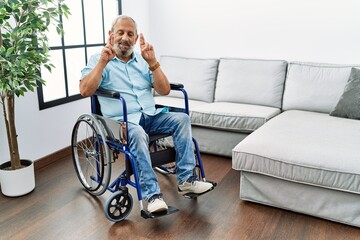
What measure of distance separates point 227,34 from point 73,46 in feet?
A: 5.08

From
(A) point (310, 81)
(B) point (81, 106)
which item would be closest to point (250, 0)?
(A) point (310, 81)

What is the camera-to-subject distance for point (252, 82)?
3.20m

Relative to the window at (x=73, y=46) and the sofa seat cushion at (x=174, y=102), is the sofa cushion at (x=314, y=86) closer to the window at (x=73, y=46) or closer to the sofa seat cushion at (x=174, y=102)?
the sofa seat cushion at (x=174, y=102)

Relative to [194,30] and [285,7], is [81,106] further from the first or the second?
[285,7]

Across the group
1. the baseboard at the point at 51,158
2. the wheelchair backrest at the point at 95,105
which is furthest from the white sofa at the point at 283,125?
the baseboard at the point at 51,158

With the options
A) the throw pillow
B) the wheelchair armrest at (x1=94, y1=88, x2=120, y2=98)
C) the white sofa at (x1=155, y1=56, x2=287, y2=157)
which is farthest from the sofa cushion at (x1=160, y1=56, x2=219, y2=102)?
the wheelchair armrest at (x1=94, y1=88, x2=120, y2=98)

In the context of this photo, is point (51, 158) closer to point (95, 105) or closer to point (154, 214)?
point (95, 105)

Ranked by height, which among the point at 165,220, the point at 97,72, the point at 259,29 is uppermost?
the point at 259,29

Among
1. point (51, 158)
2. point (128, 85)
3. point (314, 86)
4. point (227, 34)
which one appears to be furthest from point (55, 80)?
point (314, 86)

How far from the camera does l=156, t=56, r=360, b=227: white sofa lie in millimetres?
1946

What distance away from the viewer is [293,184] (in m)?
2.05

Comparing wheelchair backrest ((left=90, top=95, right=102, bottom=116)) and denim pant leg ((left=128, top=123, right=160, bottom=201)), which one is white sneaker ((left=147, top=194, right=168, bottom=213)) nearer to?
denim pant leg ((left=128, top=123, right=160, bottom=201))

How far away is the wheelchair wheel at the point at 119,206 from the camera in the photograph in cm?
194

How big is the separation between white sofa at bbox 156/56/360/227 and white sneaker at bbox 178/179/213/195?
0.25 m
